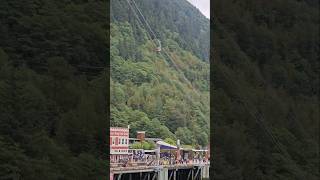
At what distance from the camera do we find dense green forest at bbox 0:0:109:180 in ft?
11.2

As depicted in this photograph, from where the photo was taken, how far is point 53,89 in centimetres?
352

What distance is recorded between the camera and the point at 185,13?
3932 millimetres

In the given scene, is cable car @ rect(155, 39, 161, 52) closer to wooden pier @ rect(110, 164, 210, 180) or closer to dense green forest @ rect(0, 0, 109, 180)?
dense green forest @ rect(0, 0, 109, 180)

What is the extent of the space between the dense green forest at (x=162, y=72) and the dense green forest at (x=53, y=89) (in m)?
0.09

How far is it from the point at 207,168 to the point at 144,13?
1169 millimetres
